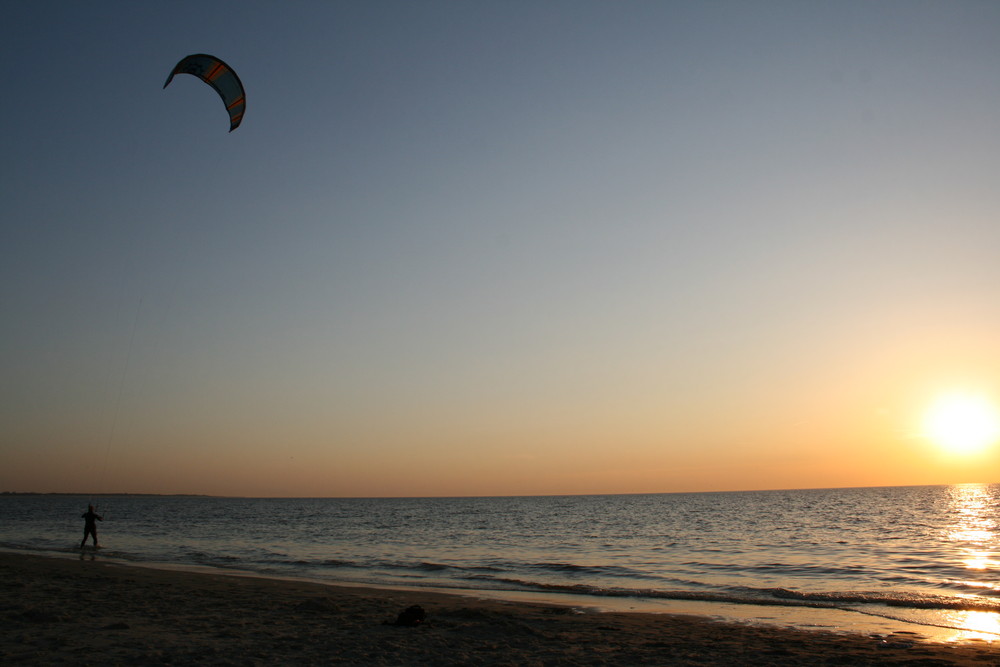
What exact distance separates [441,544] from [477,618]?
2103 cm

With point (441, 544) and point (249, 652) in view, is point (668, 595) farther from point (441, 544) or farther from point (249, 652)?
point (441, 544)

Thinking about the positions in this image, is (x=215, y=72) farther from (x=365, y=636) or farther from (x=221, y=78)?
(x=365, y=636)

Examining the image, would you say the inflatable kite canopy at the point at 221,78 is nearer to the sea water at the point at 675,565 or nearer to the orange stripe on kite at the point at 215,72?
the orange stripe on kite at the point at 215,72

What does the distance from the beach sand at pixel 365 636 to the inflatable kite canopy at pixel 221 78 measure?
30.0 feet

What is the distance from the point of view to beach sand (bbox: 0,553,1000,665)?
795 cm

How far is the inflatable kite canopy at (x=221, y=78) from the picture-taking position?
13125 millimetres

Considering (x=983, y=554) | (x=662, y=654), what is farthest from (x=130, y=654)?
(x=983, y=554)

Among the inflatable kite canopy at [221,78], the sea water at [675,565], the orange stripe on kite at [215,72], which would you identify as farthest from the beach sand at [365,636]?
the orange stripe on kite at [215,72]

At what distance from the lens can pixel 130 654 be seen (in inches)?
298

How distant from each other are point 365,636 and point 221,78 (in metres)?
11.1

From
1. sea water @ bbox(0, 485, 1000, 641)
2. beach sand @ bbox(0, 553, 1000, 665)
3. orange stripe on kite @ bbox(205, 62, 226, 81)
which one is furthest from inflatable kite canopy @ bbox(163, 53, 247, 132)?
sea water @ bbox(0, 485, 1000, 641)

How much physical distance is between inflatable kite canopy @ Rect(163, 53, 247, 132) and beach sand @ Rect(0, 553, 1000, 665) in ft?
30.0

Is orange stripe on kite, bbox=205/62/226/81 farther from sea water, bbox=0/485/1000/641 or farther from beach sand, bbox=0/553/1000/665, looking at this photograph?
sea water, bbox=0/485/1000/641

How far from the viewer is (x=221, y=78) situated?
1376 centimetres
